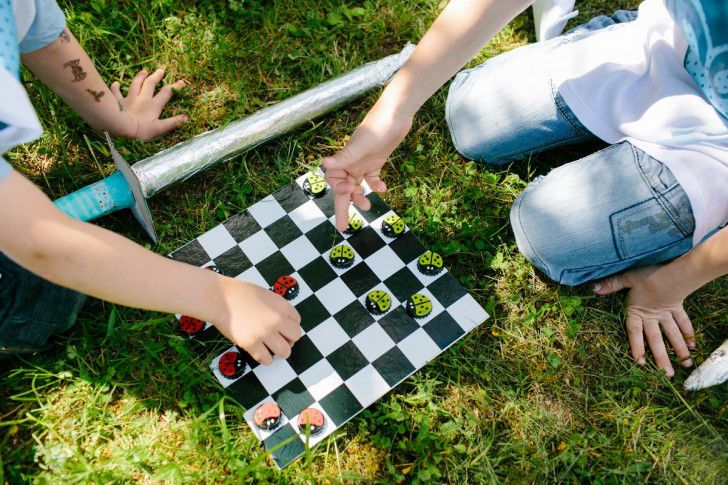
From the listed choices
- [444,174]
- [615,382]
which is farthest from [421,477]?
[444,174]

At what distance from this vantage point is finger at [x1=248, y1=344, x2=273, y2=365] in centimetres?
94

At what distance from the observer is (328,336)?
42.8 inches

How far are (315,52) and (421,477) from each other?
0.97 m

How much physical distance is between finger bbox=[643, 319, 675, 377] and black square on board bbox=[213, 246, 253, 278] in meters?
0.80

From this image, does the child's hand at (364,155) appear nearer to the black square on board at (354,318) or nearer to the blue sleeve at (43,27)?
the black square on board at (354,318)

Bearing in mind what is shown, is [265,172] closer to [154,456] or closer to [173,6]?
[173,6]

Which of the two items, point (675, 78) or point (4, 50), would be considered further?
point (675, 78)

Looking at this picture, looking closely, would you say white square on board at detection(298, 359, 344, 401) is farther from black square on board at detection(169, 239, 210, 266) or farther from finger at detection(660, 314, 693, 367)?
finger at detection(660, 314, 693, 367)

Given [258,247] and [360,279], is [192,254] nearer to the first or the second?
[258,247]

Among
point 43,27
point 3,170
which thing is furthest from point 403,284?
point 43,27

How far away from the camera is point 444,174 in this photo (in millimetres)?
1272

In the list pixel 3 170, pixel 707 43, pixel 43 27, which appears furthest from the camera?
pixel 43 27

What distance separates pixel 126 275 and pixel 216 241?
1.24ft

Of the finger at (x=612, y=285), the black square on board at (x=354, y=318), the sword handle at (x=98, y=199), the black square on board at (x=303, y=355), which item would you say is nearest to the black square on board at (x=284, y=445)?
the black square on board at (x=303, y=355)
